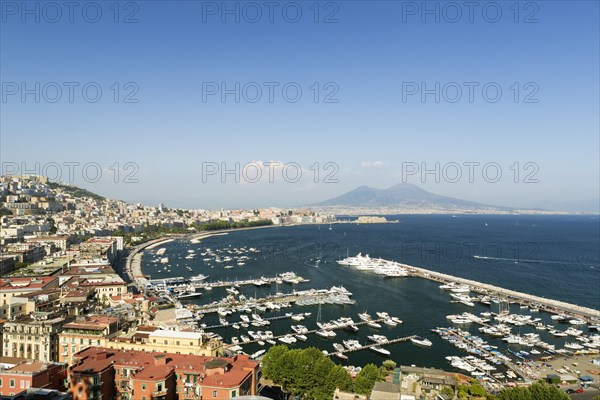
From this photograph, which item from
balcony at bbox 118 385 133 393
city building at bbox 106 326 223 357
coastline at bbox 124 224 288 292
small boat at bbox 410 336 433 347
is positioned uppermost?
city building at bbox 106 326 223 357

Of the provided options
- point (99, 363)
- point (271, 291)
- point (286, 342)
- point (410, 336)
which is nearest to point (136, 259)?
point (271, 291)

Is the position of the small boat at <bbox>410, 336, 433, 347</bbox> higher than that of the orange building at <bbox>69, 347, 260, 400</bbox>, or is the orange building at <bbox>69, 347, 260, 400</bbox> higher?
the orange building at <bbox>69, 347, 260, 400</bbox>

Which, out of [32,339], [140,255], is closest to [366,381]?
[32,339]

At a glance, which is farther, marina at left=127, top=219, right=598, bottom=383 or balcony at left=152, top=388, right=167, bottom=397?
marina at left=127, top=219, right=598, bottom=383

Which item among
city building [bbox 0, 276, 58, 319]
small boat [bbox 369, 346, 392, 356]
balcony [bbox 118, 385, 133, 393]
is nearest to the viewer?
balcony [bbox 118, 385, 133, 393]

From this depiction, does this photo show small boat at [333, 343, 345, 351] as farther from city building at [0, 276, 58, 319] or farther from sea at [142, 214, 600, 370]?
city building at [0, 276, 58, 319]

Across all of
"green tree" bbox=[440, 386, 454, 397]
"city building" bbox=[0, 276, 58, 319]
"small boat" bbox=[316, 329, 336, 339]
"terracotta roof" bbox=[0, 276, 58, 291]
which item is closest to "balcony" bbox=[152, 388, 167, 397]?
"green tree" bbox=[440, 386, 454, 397]

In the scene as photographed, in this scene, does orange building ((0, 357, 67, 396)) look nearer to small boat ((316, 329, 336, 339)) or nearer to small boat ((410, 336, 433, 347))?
small boat ((316, 329, 336, 339))

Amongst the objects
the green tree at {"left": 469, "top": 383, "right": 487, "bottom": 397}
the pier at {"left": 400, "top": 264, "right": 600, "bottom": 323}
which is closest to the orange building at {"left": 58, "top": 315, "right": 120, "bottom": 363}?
the green tree at {"left": 469, "top": 383, "right": 487, "bottom": 397}

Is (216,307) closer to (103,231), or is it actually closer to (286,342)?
(286,342)

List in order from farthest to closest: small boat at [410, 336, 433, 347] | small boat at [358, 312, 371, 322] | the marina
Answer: small boat at [358, 312, 371, 322] → small boat at [410, 336, 433, 347] → the marina

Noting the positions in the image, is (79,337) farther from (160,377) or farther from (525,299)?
(525,299)
